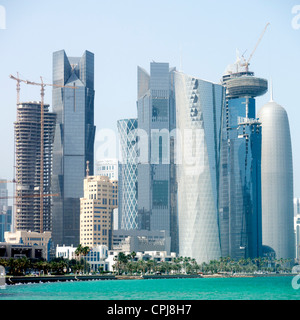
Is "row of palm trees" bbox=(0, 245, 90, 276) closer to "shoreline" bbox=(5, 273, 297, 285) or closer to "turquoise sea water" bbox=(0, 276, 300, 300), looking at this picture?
"shoreline" bbox=(5, 273, 297, 285)

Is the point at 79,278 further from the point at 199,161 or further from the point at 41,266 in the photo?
the point at 199,161

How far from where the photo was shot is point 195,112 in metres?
193

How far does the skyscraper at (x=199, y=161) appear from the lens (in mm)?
190625

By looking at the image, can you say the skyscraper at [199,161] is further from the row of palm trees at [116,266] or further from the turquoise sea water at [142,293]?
the turquoise sea water at [142,293]

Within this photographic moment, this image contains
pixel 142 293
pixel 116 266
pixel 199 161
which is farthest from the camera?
pixel 199 161

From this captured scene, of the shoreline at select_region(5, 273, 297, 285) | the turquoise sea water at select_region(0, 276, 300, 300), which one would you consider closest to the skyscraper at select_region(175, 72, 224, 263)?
the shoreline at select_region(5, 273, 297, 285)

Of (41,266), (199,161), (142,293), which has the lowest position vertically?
(41,266)

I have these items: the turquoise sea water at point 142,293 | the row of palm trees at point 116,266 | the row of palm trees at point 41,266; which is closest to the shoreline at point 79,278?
the row of palm trees at point 116,266

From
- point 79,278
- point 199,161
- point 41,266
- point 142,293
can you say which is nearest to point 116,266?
point 79,278

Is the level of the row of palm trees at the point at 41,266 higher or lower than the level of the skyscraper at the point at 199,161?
lower

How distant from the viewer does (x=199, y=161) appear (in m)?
193
